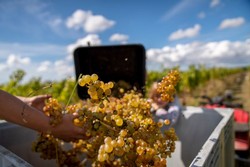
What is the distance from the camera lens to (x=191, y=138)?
1.64 meters

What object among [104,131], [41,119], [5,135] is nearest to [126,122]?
[104,131]

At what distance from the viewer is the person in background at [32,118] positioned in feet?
2.95

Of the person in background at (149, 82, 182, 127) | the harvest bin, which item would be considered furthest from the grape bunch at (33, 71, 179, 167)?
the person in background at (149, 82, 182, 127)

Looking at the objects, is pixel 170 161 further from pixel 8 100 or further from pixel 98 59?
pixel 8 100

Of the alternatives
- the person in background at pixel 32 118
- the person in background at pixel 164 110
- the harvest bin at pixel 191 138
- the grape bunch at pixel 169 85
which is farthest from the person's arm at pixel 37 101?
the person in background at pixel 164 110

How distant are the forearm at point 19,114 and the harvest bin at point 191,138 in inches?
5.8

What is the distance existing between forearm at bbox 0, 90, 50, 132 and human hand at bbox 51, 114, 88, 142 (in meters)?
0.04

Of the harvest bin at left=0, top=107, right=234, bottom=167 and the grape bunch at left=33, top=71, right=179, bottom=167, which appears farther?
the harvest bin at left=0, top=107, right=234, bottom=167

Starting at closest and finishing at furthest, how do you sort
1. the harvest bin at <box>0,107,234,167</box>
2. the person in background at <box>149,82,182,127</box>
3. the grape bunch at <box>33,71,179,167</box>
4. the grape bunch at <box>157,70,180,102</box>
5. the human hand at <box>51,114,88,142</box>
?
the grape bunch at <box>33,71,179,167</box> → the grape bunch at <box>157,70,180,102</box> → the human hand at <box>51,114,88,142</box> → the harvest bin at <box>0,107,234,167</box> → the person in background at <box>149,82,182,127</box>

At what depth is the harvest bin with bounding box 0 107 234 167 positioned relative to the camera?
1.12 m

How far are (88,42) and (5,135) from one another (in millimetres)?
715

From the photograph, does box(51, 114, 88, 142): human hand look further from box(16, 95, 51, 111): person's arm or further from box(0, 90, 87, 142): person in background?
box(16, 95, 51, 111): person's arm

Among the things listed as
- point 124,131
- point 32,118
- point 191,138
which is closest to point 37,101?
point 32,118

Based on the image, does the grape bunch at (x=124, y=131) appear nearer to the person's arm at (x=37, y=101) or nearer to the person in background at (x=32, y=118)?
the person in background at (x=32, y=118)
